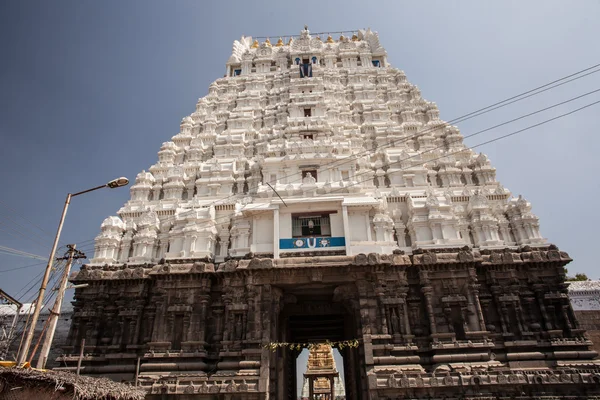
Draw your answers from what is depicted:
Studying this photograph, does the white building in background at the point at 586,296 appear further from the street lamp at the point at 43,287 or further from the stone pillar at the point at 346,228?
the street lamp at the point at 43,287

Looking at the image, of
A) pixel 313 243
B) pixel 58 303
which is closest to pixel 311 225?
pixel 313 243

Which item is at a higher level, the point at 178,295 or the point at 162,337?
the point at 178,295

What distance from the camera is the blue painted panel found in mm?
21375

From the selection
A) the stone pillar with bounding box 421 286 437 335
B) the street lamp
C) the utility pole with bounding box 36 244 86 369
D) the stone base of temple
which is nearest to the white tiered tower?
the stone base of temple

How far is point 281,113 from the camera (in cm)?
3244

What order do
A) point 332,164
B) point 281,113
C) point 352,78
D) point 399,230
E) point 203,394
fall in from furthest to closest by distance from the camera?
point 352,78, point 281,113, point 332,164, point 399,230, point 203,394

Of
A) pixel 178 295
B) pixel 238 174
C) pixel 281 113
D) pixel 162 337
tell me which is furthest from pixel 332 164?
pixel 162 337

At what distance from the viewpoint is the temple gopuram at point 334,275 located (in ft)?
60.0

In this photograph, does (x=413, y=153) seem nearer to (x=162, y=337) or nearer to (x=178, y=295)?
(x=178, y=295)

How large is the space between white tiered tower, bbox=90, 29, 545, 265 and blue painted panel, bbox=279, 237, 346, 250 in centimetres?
7

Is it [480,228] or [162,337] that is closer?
[162,337]

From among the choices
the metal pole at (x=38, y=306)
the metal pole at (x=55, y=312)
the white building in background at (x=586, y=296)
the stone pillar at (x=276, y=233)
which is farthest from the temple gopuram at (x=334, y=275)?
the white building in background at (x=586, y=296)

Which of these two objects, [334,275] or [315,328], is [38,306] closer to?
[334,275]

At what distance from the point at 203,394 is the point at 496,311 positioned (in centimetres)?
1614
